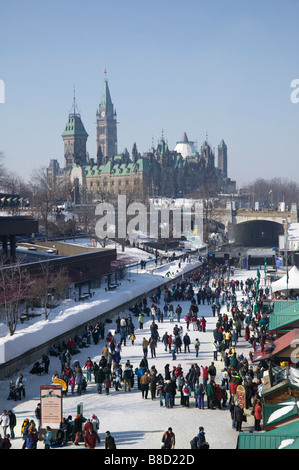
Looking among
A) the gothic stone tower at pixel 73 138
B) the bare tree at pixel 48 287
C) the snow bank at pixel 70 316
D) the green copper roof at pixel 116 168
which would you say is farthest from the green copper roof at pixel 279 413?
the gothic stone tower at pixel 73 138

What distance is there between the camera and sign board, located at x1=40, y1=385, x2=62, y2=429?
1477cm

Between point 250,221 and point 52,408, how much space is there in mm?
78448

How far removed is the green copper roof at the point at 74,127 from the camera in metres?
176

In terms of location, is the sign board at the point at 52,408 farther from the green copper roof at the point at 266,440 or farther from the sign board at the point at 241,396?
the green copper roof at the point at 266,440

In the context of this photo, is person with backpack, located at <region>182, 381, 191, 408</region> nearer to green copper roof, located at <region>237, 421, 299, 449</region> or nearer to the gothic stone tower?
green copper roof, located at <region>237, 421, 299, 449</region>

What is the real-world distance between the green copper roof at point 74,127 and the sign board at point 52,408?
544ft

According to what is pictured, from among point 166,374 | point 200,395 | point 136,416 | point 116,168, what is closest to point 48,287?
point 166,374

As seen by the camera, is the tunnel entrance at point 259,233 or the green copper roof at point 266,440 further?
the tunnel entrance at point 259,233

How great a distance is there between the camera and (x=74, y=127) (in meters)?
176

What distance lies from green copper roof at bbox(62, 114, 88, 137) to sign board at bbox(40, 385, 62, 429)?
166m

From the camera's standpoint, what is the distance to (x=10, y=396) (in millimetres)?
18344

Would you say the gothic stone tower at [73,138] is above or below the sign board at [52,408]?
above

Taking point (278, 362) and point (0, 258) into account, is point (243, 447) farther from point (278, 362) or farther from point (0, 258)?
point (0, 258)
